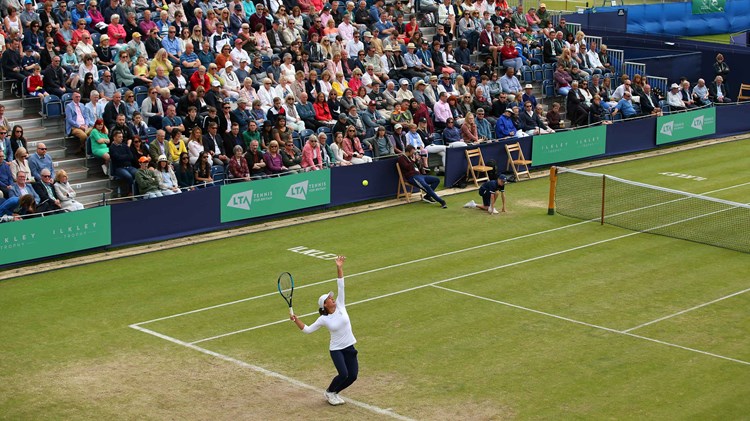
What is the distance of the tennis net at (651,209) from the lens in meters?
29.8

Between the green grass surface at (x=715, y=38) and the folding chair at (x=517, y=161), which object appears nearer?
the folding chair at (x=517, y=161)

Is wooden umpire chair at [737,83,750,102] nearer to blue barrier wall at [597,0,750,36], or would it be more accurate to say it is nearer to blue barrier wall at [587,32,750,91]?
blue barrier wall at [587,32,750,91]

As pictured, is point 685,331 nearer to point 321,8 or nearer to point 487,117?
point 487,117

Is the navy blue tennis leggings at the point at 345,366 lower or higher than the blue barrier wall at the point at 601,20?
lower

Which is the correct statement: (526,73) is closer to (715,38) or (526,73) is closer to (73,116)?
(73,116)

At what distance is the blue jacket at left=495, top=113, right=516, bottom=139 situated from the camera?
→ 1506 inches

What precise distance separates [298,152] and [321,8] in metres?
10.8

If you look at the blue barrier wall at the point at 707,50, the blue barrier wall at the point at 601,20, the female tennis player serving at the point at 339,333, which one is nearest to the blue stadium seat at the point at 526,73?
the blue barrier wall at the point at 707,50

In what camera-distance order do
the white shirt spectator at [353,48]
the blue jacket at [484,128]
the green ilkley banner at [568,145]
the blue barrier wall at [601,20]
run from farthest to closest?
the blue barrier wall at [601,20] → the white shirt spectator at [353,48] → the blue jacket at [484,128] → the green ilkley banner at [568,145]

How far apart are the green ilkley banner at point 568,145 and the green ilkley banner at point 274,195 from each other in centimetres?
856

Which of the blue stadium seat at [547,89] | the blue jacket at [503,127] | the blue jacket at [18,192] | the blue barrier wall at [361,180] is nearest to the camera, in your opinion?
the blue jacket at [18,192]

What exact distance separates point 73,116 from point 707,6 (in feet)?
150

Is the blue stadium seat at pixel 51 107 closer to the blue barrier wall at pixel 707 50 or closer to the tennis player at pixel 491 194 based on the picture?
the tennis player at pixel 491 194

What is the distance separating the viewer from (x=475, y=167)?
35656mm
